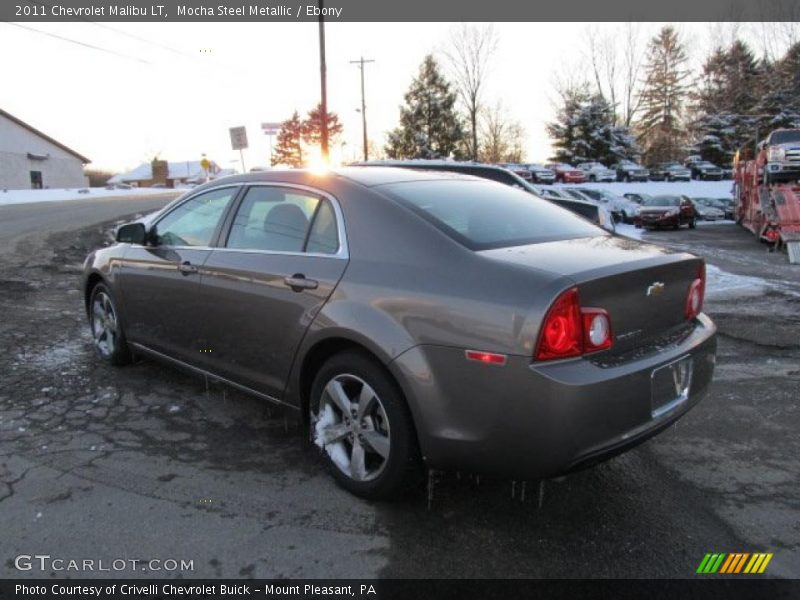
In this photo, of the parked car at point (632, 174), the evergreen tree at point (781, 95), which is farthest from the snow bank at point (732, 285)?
the evergreen tree at point (781, 95)

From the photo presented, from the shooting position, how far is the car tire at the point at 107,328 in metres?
4.98

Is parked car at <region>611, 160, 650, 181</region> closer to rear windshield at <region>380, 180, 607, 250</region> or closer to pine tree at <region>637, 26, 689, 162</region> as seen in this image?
pine tree at <region>637, 26, 689, 162</region>

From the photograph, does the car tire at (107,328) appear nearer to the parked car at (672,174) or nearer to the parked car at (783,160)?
the parked car at (783,160)

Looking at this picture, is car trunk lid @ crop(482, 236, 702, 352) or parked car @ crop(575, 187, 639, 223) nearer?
car trunk lid @ crop(482, 236, 702, 352)

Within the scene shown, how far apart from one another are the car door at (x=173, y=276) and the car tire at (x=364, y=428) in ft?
3.99

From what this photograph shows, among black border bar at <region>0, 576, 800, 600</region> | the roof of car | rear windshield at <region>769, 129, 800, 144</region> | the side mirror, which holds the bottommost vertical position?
black border bar at <region>0, 576, 800, 600</region>

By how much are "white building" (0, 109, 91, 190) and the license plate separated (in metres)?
63.8

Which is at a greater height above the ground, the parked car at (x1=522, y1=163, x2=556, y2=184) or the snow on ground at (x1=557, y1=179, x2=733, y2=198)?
the parked car at (x1=522, y1=163, x2=556, y2=184)

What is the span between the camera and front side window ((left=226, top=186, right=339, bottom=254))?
134 inches

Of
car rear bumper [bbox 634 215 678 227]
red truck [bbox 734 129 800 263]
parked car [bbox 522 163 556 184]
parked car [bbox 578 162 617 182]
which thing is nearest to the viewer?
red truck [bbox 734 129 800 263]

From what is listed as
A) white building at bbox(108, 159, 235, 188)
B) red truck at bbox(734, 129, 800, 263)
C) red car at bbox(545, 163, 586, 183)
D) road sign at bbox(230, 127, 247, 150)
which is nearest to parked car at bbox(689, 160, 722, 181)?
red car at bbox(545, 163, 586, 183)

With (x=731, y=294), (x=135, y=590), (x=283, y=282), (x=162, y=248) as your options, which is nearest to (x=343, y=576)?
(x=135, y=590)

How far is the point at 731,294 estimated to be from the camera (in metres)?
8.98

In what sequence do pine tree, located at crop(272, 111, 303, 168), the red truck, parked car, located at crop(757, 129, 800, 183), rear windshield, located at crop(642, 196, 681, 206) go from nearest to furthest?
the red truck → parked car, located at crop(757, 129, 800, 183) → rear windshield, located at crop(642, 196, 681, 206) → pine tree, located at crop(272, 111, 303, 168)
